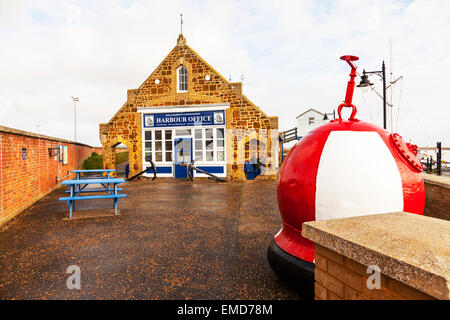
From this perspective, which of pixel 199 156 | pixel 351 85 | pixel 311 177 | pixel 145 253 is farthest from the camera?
pixel 199 156

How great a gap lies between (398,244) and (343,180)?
109 centimetres

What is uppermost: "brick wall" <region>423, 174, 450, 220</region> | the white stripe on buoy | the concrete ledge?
the white stripe on buoy

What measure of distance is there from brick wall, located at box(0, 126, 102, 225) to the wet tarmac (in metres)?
0.44

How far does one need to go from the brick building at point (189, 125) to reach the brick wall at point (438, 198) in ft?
28.2

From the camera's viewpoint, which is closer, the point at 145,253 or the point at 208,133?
the point at 145,253

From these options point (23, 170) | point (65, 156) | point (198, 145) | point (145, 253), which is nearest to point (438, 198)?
point (145, 253)

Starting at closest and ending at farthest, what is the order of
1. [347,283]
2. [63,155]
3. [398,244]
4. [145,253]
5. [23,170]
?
[398,244] → [347,283] → [145,253] → [23,170] → [63,155]

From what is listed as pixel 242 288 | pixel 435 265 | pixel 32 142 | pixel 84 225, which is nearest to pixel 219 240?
pixel 242 288

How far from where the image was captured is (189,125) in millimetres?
14219

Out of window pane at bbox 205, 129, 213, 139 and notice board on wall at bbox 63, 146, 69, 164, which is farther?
window pane at bbox 205, 129, 213, 139

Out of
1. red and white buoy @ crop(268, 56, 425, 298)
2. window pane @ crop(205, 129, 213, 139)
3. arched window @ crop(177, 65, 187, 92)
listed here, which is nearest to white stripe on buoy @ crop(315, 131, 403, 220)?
red and white buoy @ crop(268, 56, 425, 298)

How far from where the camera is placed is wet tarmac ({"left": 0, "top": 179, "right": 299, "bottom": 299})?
3.07 meters

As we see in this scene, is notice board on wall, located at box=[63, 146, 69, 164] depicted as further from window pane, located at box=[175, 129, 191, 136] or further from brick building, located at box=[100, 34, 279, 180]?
window pane, located at box=[175, 129, 191, 136]

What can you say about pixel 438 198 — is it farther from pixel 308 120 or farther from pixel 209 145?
pixel 308 120
